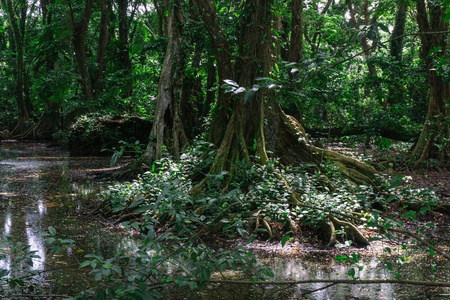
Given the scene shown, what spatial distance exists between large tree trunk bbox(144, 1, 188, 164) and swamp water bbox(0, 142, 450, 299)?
6.08 feet

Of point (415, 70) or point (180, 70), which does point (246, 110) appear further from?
point (415, 70)

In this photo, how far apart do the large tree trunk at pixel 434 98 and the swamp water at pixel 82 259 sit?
657 cm

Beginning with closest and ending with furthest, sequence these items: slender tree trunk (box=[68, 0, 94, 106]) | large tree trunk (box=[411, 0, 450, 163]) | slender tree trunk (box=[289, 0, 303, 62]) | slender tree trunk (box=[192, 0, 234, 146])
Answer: slender tree trunk (box=[192, 0, 234, 146]) < large tree trunk (box=[411, 0, 450, 163]) < slender tree trunk (box=[289, 0, 303, 62]) < slender tree trunk (box=[68, 0, 94, 106])

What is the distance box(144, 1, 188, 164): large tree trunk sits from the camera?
32.8ft

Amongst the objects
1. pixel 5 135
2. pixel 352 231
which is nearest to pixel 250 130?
pixel 352 231

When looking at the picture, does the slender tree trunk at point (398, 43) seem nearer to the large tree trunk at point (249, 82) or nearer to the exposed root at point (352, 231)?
the large tree trunk at point (249, 82)

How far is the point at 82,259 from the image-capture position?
496cm

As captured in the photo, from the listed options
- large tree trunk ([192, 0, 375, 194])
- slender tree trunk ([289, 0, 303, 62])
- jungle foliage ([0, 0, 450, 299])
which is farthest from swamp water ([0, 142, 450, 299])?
slender tree trunk ([289, 0, 303, 62])

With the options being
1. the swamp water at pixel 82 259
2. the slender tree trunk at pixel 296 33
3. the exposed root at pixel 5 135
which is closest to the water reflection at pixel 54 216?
the swamp water at pixel 82 259

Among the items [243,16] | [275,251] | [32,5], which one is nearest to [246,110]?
[243,16]

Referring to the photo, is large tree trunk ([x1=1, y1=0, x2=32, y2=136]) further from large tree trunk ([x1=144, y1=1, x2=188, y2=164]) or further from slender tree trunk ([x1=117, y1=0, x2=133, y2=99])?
large tree trunk ([x1=144, y1=1, x2=188, y2=164])

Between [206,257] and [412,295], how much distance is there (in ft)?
6.61

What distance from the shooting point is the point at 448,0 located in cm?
291

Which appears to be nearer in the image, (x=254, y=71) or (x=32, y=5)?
(x=254, y=71)
